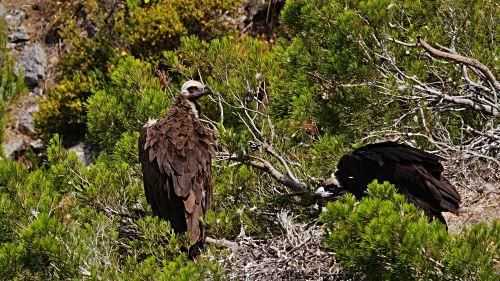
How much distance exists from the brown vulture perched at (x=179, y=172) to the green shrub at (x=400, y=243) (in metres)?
1.54

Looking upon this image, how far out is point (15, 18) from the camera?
544 inches

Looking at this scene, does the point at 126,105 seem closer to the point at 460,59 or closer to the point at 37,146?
the point at 460,59

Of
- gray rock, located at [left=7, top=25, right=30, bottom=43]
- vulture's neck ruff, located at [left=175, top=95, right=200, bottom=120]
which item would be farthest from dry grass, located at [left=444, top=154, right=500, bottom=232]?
gray rock, located at [left=7, top=25, right=30, bottom=43]

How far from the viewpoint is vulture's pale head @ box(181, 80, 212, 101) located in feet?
23.7

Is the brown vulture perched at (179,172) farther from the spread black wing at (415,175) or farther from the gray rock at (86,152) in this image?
the gray rock at (86,152)

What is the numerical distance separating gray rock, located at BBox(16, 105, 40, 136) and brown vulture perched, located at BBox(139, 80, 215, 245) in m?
6.41

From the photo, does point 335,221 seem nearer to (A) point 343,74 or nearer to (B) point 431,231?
(B) point 431,231

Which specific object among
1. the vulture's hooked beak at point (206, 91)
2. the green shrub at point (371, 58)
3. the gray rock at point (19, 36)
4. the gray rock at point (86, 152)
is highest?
the green shrub at point (371, 58)

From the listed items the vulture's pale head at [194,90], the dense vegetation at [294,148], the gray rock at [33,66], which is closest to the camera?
the dense vegetation at [294,148]

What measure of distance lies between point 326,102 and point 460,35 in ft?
4.55

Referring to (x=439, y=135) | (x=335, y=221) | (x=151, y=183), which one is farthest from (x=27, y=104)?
(x=335, y=221)

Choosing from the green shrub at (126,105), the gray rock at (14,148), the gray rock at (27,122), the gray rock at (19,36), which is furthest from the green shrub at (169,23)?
the green shrub at (126,105)

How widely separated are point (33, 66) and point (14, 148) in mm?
1536

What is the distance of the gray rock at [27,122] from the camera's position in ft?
41.0
